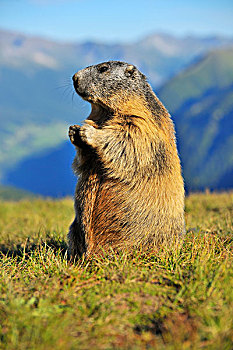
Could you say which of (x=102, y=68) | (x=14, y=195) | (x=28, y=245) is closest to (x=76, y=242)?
(x=28, y=245)

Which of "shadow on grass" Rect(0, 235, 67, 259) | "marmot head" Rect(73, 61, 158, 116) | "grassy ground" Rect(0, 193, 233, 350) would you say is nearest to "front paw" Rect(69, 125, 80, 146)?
"marmot head" Rect(73, 61, 158, 116)

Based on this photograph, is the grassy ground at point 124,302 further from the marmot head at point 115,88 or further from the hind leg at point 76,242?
the marmot head at point 115,88

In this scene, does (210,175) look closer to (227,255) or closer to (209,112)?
(209,112)

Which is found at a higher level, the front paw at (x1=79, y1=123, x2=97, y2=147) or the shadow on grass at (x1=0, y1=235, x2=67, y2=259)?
the front paw at (x1=79, y1=123, x2=97, y2=147)

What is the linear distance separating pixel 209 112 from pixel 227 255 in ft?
607

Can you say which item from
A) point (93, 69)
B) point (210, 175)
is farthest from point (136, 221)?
point (210, 175)

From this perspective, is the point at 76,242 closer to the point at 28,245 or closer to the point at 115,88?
the point at 28,245

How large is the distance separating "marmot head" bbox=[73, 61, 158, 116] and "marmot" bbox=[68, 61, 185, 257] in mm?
17

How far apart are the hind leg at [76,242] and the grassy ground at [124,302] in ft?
1.33

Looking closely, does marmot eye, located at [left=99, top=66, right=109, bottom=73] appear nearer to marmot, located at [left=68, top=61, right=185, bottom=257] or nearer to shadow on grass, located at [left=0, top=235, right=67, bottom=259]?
marmot, located at [left=68, top=61, right=185, bottom=257]

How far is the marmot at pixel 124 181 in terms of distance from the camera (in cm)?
A: 439

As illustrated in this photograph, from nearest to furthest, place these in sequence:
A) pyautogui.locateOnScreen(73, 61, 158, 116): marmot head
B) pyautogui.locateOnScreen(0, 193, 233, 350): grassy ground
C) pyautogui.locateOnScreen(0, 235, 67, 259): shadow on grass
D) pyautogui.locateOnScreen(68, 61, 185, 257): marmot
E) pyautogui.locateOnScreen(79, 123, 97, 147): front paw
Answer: pyautogui.locateOnScreen(0, 193, 233, 350): grassy ground < pyautogui.locateOnScreen(79, 123, 97, 147): front paw < pyautogui.locateOnScreen(68, 61, 185, 257): marmot < pyautogui.locateOnScreen(73, 61, 158, 116): marmot head < pyautogui.locateOnScreen(0, 235, 67, 259): shadow on grass

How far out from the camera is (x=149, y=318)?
2969 millimetres

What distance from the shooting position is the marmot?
173 inches
